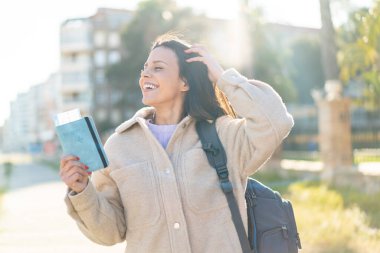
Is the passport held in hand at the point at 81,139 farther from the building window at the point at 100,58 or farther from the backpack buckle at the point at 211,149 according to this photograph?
the building window at the point at 100,58

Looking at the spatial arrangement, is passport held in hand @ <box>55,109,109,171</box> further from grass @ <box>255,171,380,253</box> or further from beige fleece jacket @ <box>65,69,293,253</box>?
grass @ <box>255,171,380,253</box>

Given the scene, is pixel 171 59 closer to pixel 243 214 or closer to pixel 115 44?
pixel 243 214

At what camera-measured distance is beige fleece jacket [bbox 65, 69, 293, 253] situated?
259cm

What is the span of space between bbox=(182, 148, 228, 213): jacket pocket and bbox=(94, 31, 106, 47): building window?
65.3 m

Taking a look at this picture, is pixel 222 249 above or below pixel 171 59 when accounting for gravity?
below

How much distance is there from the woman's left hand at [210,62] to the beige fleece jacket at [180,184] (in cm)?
7

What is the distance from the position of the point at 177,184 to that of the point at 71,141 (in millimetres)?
491

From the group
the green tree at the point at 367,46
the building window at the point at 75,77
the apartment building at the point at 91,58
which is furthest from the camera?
the building window at the point at 75,77

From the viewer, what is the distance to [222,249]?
102 inches

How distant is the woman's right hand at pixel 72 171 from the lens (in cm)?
250

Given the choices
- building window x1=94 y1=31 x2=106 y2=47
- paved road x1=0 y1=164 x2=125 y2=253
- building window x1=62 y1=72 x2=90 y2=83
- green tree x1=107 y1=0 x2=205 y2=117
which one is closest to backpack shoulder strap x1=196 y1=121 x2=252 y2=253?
paved road x1=0 y1=164 x2=125 y2=253

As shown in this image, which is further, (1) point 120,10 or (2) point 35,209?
(1) point 120,10

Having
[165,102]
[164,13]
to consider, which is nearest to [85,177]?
[165,102]

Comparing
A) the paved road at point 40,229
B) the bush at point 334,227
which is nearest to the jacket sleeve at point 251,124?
the bush at point 334,227
